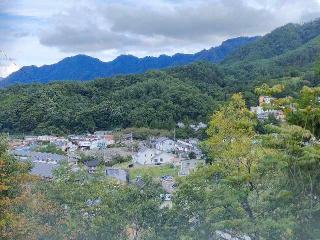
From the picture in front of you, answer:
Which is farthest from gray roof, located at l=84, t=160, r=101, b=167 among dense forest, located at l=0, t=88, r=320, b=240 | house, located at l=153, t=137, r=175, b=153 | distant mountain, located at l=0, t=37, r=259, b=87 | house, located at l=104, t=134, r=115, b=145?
distant mountain, located at l=0, t=37, r=259, b=87

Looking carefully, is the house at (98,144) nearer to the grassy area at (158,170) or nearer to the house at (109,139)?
the house at (109,139)

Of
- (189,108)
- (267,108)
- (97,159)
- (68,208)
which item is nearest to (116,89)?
(189,108)

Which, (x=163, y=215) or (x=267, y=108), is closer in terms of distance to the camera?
(x=267, y=108)

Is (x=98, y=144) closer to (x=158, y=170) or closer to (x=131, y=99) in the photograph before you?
(x=158, y=170)

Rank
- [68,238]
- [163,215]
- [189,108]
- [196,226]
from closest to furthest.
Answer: [196,226] < [163,215] < [68,238] < [189,108]

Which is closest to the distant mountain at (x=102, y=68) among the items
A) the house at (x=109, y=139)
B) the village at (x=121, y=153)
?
the house at (x=109, y=139)

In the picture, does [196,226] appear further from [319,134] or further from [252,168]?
[319,134]

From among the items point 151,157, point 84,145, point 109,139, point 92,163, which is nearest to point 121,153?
point 151,157
